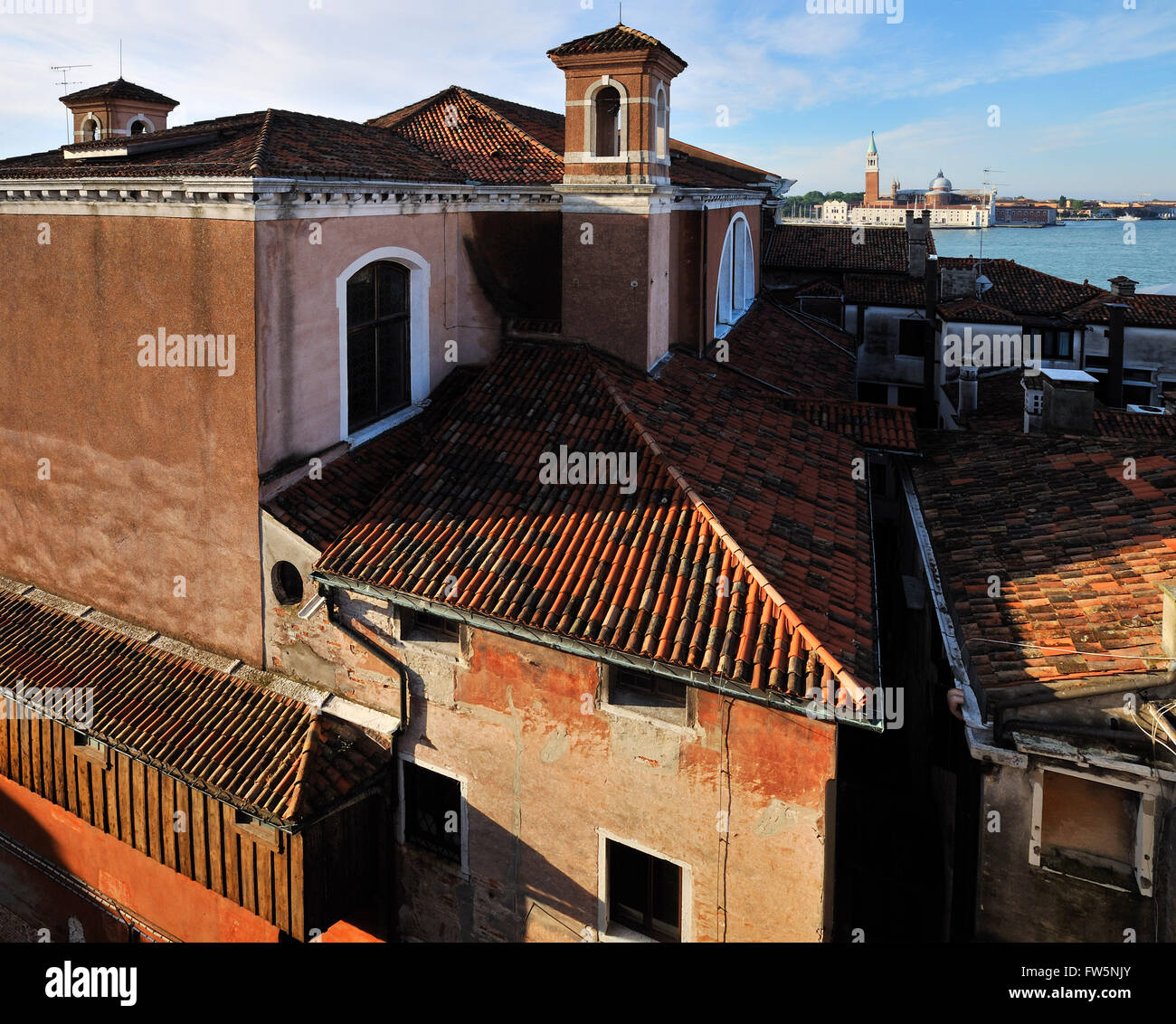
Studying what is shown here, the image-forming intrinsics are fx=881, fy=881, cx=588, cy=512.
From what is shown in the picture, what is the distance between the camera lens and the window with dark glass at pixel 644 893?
8680mm

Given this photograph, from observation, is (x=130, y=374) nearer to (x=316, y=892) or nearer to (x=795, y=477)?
(x=316, y=892)

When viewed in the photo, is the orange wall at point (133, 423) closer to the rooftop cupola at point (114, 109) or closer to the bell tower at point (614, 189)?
the bell tower at point (614, 189)

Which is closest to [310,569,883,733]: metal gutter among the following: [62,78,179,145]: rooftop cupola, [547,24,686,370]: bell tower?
[547,24,686,370]: bell tower

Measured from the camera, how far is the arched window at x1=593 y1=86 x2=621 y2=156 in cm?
1296

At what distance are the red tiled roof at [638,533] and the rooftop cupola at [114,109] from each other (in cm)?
1393

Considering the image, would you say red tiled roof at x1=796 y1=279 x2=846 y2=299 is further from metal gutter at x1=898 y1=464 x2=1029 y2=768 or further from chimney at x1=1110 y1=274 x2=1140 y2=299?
metal gutter at x1=898 y1=464 x2=1029 y2=768

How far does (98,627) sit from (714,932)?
8628 millimetres

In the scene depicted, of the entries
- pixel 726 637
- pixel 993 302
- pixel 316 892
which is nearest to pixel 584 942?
pixel 316 892

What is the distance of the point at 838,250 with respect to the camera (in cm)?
3447

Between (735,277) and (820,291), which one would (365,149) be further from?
(820,291)

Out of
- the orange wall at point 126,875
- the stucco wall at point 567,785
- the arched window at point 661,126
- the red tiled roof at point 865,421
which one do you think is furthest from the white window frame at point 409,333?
the red tiled roof at point 865,421

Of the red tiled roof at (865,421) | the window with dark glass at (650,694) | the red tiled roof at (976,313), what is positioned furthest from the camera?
the red tiled roof at (976,313)

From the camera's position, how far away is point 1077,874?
8.19 metres

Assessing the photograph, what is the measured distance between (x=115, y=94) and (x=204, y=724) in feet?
55.4
